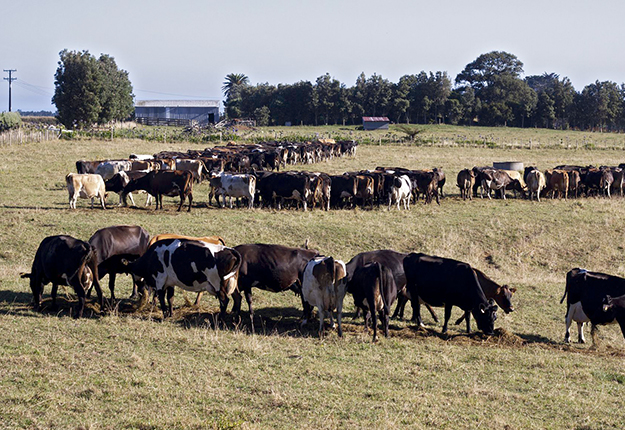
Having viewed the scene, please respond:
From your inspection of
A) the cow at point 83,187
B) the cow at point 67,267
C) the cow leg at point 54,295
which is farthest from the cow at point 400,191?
the cow leg at point 54,295

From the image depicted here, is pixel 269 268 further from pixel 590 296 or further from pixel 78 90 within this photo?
pixel 78 90

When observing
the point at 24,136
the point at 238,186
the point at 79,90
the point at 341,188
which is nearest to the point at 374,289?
the point at 238,186

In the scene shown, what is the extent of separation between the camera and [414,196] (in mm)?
28484

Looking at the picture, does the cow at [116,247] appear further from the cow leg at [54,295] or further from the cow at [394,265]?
the cow at [394,265]

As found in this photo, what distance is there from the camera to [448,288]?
1257cm

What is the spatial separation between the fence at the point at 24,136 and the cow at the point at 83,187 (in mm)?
21502

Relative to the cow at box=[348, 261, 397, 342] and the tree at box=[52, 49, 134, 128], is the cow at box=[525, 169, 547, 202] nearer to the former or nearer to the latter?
the cow at box=[348, 261, 397, 342]

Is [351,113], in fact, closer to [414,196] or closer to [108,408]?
[414,196]

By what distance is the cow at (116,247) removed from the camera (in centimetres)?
1330

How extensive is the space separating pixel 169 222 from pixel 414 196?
12.0m

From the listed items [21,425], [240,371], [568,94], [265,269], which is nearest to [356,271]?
[265,269]

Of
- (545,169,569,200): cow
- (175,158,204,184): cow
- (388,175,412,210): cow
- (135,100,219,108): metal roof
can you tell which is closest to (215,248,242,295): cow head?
(388,175,412,210): cow

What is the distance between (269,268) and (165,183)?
1237cm

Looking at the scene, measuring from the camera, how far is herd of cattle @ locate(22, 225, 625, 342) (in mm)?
11711
